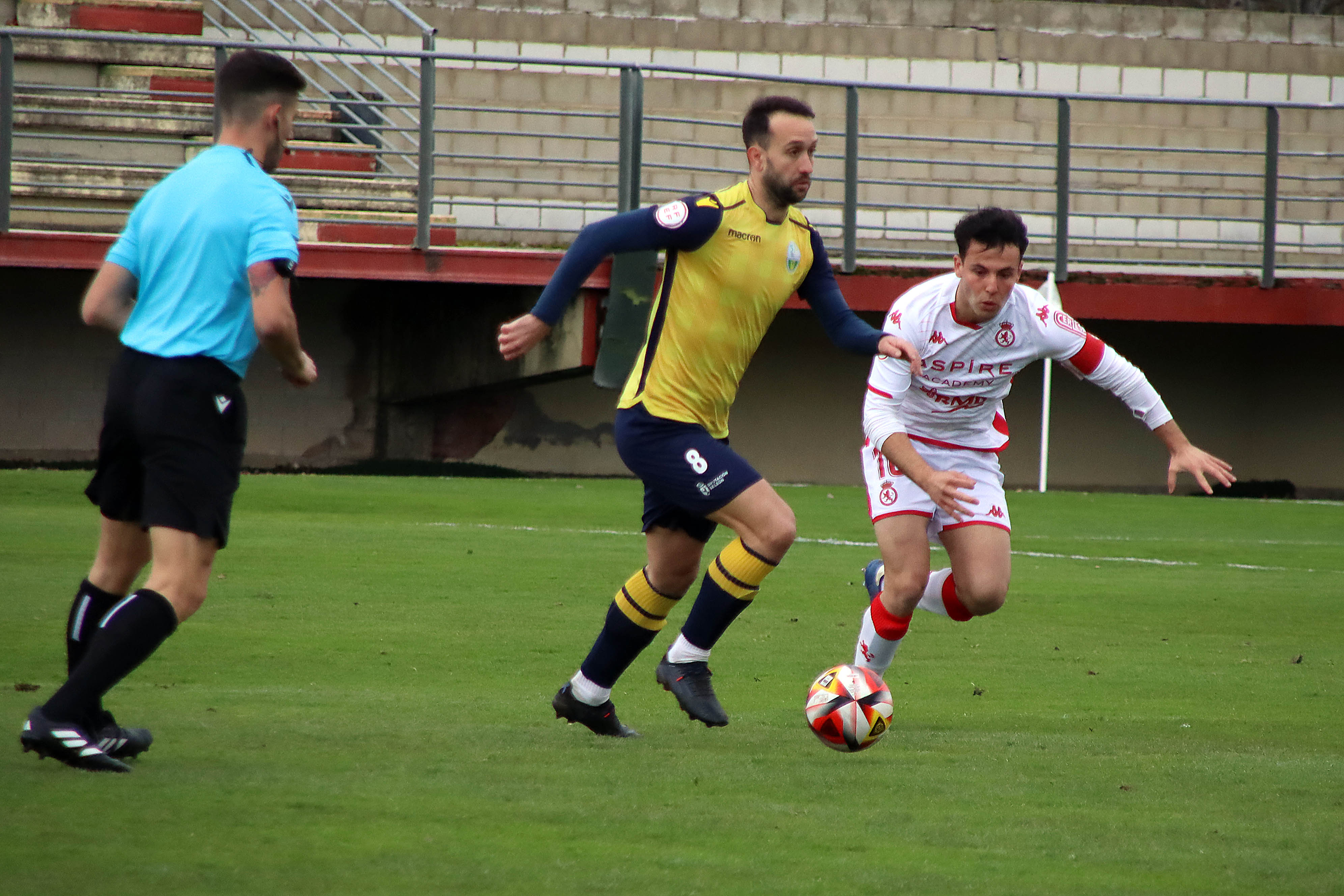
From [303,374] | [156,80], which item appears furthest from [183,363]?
[156,80]

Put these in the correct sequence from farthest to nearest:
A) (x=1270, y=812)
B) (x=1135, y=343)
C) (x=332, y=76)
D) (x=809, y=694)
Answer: (x=1135, y=343) → (x=332, y=76) → (x=809, y=694) → (x=1270, y=812)

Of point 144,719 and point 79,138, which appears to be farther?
point 79,138

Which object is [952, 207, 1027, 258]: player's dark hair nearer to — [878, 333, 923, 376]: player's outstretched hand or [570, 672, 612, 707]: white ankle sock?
[878, 333, 923, 376]: player's outstretched hand

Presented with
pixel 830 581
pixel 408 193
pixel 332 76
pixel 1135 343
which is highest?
pixel 332 76

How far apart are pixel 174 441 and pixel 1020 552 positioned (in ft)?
30.7

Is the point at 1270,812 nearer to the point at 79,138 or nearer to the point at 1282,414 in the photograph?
the point at 79,138

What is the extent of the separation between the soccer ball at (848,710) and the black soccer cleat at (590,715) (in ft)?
2.32

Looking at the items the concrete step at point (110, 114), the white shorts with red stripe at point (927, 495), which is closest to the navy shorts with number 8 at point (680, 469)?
the white shorts with red stripe at point (927, 495)

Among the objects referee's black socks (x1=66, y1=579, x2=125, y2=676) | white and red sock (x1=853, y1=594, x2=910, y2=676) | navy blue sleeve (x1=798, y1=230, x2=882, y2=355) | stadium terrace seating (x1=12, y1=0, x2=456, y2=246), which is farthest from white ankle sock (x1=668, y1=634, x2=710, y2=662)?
stadium terrace seating (x1=12, y1=0, x2=456, y2=246)

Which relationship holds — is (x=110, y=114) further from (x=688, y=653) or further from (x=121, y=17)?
(x=688, y=653)

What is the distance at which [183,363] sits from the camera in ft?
15.7

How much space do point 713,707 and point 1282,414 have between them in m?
16.4

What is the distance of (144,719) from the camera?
5.76m

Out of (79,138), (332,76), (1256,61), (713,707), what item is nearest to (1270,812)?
(713,707)
